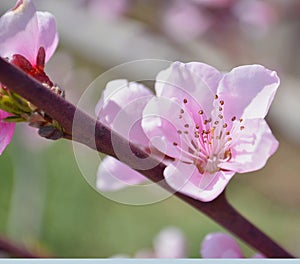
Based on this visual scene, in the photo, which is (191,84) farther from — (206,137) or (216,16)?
(216,16)

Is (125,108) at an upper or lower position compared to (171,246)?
upper

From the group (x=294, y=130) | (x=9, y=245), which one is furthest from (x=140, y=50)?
(x=9, y=245)

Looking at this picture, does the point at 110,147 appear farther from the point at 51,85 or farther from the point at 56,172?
the point at 56,172

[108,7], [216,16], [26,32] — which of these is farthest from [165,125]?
[108,7]

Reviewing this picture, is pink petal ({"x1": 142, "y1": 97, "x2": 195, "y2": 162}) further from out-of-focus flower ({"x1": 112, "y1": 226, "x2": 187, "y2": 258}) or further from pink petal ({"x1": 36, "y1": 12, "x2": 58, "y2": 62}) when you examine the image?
out-of-focus flower ({"x1": 112, "y1": 226, "x2": 187, "y2": 258})

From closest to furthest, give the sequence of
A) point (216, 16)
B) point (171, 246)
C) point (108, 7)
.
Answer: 1. point (171, 246)
2. point (216, 16)
3. point (108, 7)

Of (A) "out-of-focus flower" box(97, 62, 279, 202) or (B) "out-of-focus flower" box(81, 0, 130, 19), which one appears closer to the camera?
(A) "out-of-focus flower" box(97, 62, 279, 202)

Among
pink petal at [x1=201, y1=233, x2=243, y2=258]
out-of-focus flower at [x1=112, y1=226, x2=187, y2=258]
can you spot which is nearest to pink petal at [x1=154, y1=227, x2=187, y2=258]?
out-of-focus flower at [x1=112, y1=226, x2=187, y2=258]
